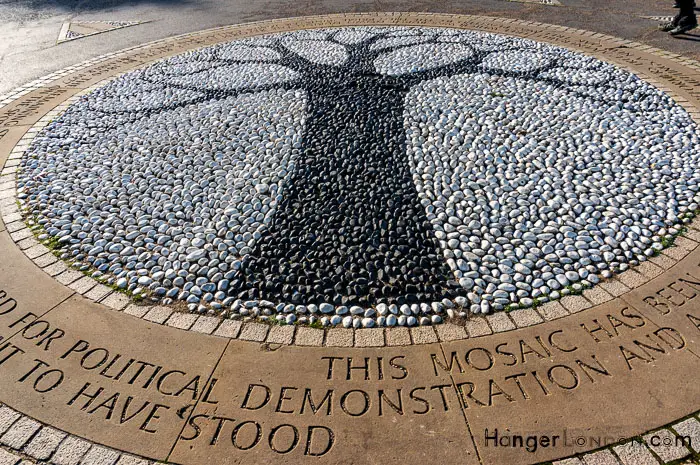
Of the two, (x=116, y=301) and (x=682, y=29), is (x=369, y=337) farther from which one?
(x=682, y=29)

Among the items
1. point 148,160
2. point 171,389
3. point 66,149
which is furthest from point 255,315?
point 66,149

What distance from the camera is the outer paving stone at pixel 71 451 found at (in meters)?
3.07

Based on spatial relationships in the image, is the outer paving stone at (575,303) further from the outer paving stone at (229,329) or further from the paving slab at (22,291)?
the paving slab at (22,291)

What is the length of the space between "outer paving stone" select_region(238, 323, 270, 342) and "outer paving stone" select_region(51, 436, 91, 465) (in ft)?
3.96

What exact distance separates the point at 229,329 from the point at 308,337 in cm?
62

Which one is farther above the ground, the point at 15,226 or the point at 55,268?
the point at 15,226

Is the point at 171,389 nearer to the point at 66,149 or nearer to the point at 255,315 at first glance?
the point at 255,315

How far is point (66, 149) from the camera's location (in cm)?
673

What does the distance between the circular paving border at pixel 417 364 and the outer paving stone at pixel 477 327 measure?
1 centimetres

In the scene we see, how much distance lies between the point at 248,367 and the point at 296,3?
11859mm

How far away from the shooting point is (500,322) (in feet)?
12.9

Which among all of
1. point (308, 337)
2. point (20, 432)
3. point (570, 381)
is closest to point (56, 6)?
point (20, 432)

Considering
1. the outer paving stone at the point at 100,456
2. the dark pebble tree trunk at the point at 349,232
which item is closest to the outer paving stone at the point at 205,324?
the dark pebble tree trunk at the point at 349,232

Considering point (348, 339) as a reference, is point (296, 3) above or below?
above
